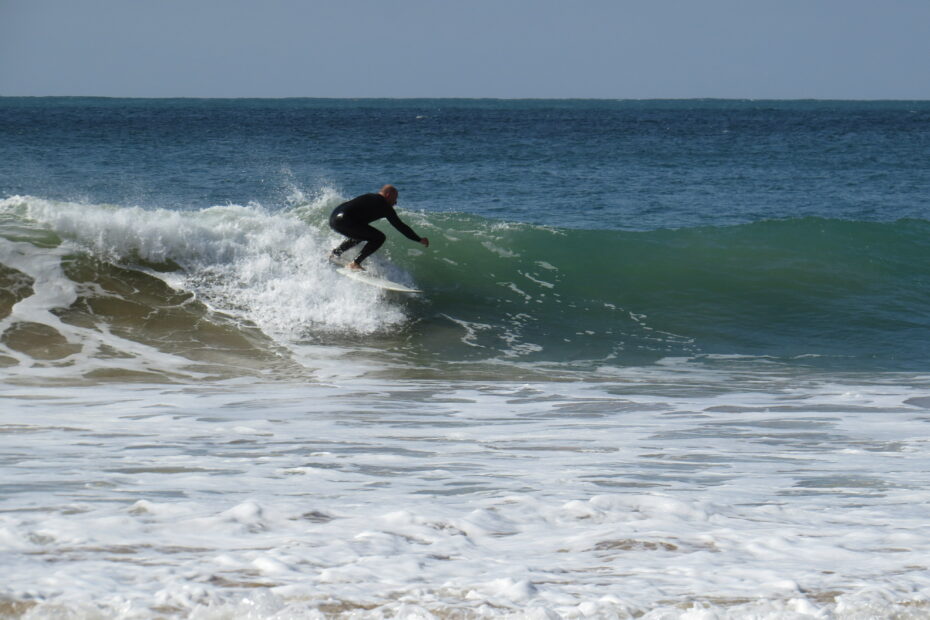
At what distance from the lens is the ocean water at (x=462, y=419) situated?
4.00m

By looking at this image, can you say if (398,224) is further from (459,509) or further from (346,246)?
(459,509)

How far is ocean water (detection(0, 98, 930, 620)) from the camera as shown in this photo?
13.1 ft

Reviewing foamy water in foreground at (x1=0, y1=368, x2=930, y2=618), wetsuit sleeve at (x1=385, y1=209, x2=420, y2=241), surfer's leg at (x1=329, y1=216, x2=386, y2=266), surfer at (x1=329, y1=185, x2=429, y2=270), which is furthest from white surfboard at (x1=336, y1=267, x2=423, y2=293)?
foamy water in foreground at (x1=0, y1=368, x2=930, y2=618)

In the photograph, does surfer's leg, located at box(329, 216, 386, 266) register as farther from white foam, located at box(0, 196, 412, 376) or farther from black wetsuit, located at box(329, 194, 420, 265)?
white foam, located at box(0, 196, 412, 376)

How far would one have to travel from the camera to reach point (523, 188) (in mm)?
30250

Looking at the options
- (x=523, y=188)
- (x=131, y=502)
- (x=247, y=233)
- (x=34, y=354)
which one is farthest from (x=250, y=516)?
(x=523, y=188)

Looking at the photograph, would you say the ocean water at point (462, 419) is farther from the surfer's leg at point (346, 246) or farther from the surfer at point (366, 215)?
the surfer at point (366, 215)

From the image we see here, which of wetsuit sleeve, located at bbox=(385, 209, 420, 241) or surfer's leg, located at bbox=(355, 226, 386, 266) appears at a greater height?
wetsuit sleeve, located at bbox=(385, 209, 420, 241)

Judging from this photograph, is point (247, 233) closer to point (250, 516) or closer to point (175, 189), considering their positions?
point (250, 516)

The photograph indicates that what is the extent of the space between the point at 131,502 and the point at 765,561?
9.74 ft

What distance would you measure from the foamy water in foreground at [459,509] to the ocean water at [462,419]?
0.02m

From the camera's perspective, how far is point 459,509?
5055 mm

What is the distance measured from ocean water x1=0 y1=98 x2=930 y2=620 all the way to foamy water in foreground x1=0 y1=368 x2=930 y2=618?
2 centimetres

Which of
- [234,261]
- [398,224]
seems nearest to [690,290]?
[398,224]
